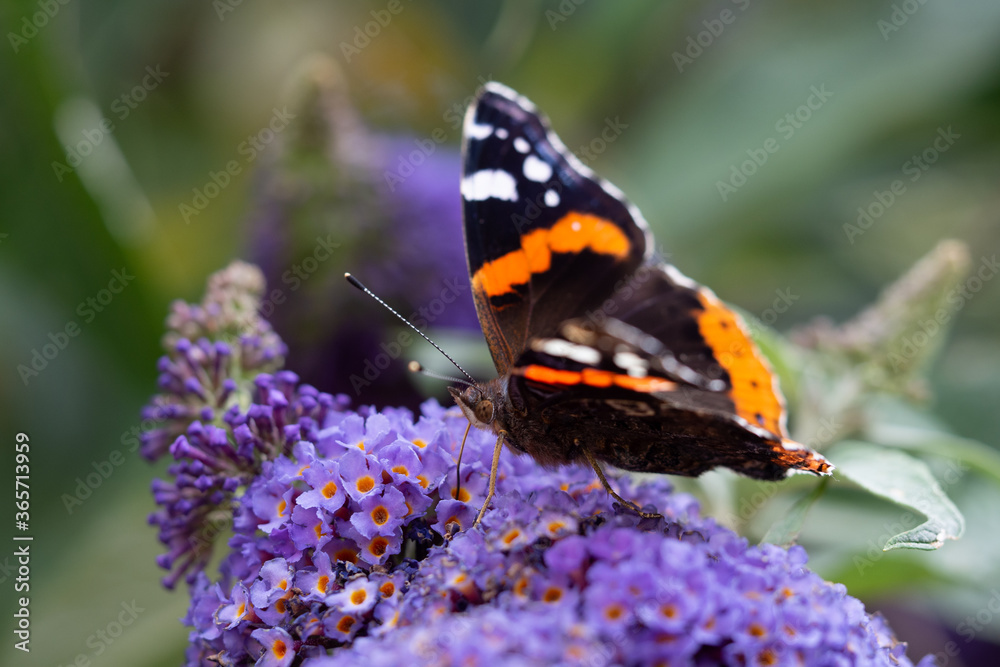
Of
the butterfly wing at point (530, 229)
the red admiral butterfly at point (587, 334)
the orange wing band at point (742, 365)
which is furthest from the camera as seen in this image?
the butterfly wing at point (530, 229)

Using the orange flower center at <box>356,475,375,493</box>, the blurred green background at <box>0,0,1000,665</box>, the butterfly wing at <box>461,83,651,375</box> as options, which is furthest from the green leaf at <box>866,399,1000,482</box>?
the orange flower center at <box>356,475,375,493</box>

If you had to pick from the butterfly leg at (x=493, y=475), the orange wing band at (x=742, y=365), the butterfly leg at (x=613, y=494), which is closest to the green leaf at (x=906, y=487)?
the orange wing band at (x=742, y=365)

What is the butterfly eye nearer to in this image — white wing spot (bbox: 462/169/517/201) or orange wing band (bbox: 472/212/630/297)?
orange wing band (bbox: 472/212/630/297)

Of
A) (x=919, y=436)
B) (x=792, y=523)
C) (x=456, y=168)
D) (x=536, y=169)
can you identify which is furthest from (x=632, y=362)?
(x=456, y=168)

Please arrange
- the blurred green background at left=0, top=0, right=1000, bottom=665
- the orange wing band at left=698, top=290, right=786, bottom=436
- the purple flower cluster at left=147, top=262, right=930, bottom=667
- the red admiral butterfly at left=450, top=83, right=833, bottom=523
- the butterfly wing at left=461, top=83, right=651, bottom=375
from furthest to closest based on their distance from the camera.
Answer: the blurred green background at left=0, top=0, right=1000, bottom=665, the butterfly wing at left=461, top=83, right=651, bottom=375, the orange wing band at left=698, top=290, right=786, bottom=436, the red admiral butterfly at left=450, top=83, right=833, bottom=523, the purple flower cluster at left=147, top=262, right=930, bottom=667

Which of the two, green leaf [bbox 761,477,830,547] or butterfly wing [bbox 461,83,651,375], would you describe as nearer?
green leaf [bbox 761,477,830,547]

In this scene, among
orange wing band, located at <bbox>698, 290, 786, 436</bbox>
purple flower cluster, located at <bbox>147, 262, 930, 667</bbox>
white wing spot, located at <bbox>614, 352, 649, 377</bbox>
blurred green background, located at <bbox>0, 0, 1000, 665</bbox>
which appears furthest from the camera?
blurred green background, located at <bbox>0, 0, 1000, 665</bbox>

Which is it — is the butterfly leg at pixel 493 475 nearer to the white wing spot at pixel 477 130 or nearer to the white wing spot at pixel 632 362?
the white wing spot at pixel 632 362

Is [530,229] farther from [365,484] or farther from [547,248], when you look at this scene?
[365,484]
